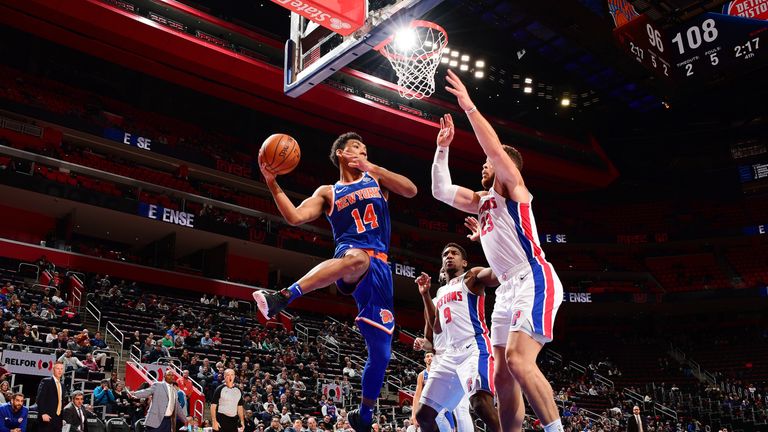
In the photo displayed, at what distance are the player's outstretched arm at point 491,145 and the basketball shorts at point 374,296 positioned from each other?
1.09m

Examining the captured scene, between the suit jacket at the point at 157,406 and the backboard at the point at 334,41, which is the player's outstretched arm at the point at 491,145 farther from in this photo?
the suit jacket at the point at 157,406

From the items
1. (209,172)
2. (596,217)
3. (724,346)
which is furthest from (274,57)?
(724,346)

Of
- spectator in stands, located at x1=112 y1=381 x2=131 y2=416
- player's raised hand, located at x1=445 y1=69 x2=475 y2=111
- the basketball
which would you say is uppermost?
player's raised hand, located at x1=445 y1=69 x2=475 y2=111

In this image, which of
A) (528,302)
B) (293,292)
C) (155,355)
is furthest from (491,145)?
(155,355)

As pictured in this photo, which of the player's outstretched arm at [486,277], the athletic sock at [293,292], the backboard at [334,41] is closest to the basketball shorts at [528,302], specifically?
the player's outstretched arm at [486,277]

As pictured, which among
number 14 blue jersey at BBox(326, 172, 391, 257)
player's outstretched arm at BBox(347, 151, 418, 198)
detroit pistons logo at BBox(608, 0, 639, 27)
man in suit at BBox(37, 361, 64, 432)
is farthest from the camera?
detroit pistons logo at BBox(608, 0, 639, 27)

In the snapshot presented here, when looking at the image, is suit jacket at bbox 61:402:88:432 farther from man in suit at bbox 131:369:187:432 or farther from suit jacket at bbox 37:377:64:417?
man in suit at bbox 131:369:187:432

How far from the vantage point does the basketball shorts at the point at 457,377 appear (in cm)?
624

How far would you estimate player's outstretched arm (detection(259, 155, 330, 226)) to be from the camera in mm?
5172

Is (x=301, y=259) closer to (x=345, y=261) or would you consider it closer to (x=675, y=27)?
(x=675, y=27)

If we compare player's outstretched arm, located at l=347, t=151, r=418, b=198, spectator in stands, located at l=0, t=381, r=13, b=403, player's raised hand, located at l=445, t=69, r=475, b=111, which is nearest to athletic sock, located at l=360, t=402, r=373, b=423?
player's outstretched arm, located at l=347, t=151, r=418, b=198

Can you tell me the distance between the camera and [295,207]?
5215 mm

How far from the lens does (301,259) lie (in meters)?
32.6

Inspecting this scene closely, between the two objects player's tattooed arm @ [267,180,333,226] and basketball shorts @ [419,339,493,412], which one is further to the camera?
basketball shorts @ [419,339,493,412]
